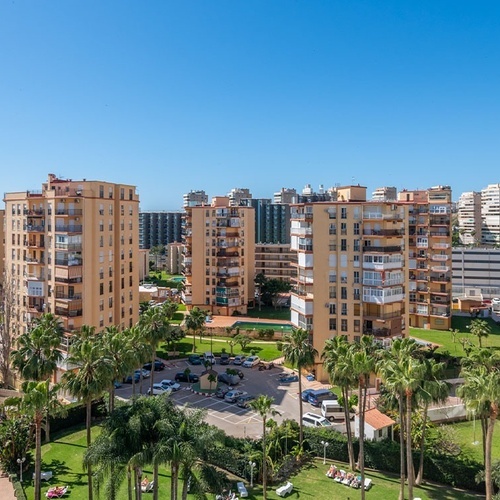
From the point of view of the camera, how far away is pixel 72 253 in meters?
58.5

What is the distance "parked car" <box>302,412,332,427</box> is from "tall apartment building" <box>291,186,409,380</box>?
1417 centimetres

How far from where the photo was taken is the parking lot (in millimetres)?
46844

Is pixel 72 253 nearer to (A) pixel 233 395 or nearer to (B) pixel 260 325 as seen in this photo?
(A) pixel 233 395

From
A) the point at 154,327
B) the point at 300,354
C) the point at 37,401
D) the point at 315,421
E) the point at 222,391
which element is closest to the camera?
the point at 37,401

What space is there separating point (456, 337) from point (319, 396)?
36843mm

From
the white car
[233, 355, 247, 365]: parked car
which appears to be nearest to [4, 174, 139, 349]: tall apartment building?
[233, 355, 247, 365]: parked car

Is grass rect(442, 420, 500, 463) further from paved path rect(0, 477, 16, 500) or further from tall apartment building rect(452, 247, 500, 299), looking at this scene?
tall apartment building rect(452, 247, 500, 299)

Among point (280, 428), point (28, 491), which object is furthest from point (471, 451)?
point (28, 491)

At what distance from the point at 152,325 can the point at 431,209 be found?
58.5 m

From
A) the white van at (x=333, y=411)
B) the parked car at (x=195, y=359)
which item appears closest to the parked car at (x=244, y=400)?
the white van at (x=333, y=411)

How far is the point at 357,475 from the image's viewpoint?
38.4 meters

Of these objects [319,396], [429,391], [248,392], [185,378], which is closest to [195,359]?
[185,378]

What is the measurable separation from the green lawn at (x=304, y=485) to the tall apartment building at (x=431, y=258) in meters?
51.8

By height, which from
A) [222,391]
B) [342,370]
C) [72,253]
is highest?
[72,253]
